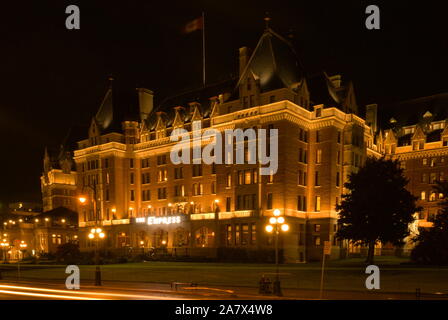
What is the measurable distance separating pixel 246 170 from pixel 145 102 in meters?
37.7

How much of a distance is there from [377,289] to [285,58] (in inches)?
1902

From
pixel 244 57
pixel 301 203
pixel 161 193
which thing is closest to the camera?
pixel 301 203

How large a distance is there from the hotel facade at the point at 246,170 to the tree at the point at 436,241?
21.2m

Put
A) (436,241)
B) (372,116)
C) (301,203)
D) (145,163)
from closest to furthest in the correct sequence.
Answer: (436,241) → (301,203) → (145,163) → (372,116)

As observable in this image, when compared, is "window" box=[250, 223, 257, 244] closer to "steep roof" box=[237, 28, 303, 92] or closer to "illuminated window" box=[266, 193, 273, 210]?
"illuminated window" box=[266, 193, 273, 210]

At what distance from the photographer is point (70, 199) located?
124m

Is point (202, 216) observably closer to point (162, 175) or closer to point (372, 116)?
point (162, 175)

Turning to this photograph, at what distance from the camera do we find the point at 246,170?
65.4 m

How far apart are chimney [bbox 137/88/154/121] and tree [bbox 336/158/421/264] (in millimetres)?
55367

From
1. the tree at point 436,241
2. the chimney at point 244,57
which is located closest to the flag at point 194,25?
the chimney at point 244,57

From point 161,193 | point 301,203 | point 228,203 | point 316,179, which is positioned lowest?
point 228,203

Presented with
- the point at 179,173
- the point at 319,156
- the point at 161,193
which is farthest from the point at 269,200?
the point at 161,193

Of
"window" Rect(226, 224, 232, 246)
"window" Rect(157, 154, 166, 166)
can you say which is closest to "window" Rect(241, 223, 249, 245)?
"window" Rect(226, 224, 232, 246)

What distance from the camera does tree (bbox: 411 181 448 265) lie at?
125 ft
